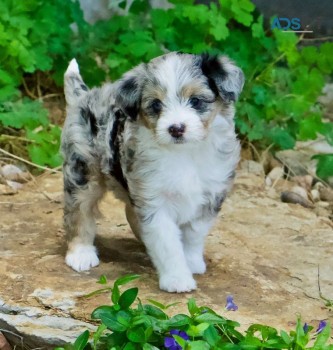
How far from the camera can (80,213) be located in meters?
5.66

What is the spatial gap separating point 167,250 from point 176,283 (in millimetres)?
202

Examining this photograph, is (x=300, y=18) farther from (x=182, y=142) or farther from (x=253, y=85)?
(x=182, y=142)

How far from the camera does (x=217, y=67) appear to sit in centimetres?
509

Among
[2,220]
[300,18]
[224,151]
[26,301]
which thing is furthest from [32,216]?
[300,18]

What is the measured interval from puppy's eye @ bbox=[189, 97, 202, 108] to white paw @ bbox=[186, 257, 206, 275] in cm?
106

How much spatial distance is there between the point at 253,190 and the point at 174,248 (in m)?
2.52

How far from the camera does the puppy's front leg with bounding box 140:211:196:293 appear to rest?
511cm

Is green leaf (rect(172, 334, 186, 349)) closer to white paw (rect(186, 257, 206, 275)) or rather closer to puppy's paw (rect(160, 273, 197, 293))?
puppy's paw (rect(160, 273, 197, 293))

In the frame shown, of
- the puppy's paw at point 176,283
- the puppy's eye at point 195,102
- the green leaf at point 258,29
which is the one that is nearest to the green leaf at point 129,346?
the puppy's paw at point 176,283

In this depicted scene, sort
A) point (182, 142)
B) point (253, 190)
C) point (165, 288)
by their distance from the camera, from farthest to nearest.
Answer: point (253, 190) → point (165, 288) → point (182, 142)

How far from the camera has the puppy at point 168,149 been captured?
4934 mm

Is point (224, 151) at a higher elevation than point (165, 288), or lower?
higher

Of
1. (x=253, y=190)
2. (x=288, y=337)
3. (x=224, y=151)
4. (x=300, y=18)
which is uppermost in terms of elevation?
(x=300, y=18)

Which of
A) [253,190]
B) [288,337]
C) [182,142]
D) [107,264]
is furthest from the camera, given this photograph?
[253,190]
